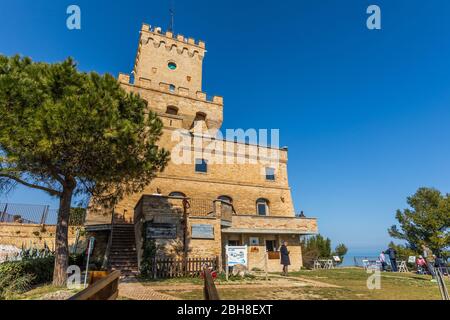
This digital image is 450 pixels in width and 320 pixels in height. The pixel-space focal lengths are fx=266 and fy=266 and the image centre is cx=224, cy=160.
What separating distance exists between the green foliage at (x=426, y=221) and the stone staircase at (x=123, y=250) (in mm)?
23966

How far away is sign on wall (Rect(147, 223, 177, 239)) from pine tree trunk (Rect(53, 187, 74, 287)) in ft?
13.2

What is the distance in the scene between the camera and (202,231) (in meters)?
14.6

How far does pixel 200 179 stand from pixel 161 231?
8.38 m

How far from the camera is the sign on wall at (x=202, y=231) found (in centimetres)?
1442

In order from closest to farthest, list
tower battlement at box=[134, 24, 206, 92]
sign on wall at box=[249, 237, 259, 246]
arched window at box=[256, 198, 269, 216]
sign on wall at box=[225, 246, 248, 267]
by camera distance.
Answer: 1. sign on wall at box=[225, 246, 248, 267]
2. sign on wall at box=[249, 237, 259, 246]
3. arched window at box=[256, 198, 269, 216]
4. tower battlement at box=[134, 24, 206, 92]

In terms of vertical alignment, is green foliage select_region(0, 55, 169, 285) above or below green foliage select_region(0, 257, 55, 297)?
above

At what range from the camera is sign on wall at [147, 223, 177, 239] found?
13.5 m

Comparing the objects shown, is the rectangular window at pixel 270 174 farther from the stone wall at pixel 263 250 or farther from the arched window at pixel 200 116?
the arched window at pixel 200 116

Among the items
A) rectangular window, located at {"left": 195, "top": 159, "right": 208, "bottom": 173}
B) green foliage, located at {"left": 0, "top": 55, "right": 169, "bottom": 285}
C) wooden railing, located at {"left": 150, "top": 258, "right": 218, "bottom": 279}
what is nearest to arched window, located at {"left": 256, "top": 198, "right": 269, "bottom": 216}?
rectangular window, located at {"left": 195, "top": 159, "right": 208, "bottom": 173}

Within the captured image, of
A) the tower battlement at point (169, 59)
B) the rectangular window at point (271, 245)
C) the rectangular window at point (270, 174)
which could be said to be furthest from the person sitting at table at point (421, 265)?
the tower battlement at point (169, 59)

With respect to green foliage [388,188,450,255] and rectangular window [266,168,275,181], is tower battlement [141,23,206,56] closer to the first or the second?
rectangular window [266,168,275,181]

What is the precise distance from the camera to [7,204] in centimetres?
1848

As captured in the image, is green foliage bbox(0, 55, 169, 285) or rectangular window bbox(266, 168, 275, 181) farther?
rectangular window bbox(266, 168, 275, 181)
